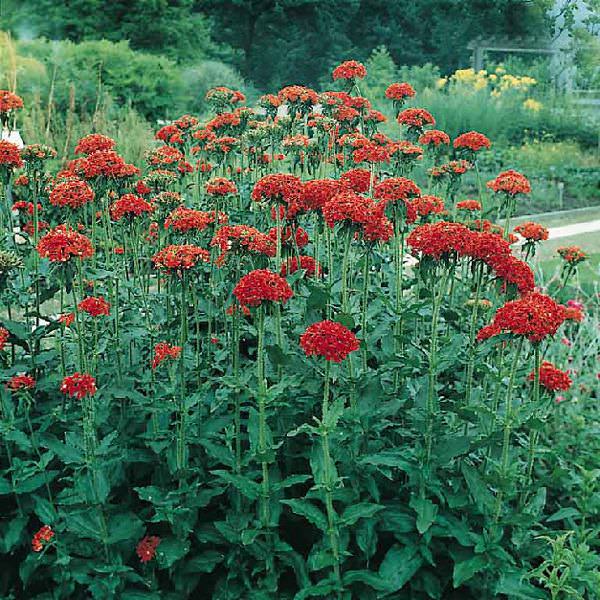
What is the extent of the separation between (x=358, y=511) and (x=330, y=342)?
1.75 feet

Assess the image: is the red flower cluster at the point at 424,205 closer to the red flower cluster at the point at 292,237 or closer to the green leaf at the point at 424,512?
the red flower cluster at the point at 292,237

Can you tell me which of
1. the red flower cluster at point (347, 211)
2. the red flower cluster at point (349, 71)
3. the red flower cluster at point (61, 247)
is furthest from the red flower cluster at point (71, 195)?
the red flower cluster at point (349, 71)

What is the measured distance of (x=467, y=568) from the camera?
2.29m

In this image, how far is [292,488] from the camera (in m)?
2.63

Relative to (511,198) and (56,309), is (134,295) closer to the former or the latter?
(511,198)

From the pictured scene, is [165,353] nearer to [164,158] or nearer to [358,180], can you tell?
[358,180]

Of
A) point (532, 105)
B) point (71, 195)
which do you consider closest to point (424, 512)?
point (71, 195)

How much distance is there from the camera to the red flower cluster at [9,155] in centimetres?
277

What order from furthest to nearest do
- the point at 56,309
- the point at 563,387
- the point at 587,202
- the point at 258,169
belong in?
the point at 587,202, the point at 56,309, the point at 258,169, the point at 563,387

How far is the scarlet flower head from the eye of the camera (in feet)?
6.66

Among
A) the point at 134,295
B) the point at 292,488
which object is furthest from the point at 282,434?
the point at 134,295

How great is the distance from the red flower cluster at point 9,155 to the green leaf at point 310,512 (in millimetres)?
1484

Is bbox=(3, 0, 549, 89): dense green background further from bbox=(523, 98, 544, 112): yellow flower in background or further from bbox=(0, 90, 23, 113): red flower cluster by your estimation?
bbox=(0, 90, 23, 113): red flower cluster

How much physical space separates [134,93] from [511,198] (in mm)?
10184
